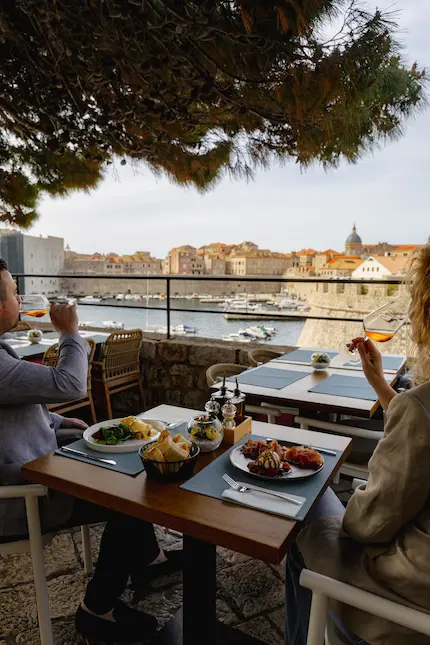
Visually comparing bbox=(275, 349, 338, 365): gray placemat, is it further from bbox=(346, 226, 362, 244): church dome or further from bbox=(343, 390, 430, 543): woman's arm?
bbox=(346, 226, 362, 244): church dome

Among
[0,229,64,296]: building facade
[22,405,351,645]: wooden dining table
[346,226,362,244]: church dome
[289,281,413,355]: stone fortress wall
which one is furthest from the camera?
[346,226,362,244]: church dome

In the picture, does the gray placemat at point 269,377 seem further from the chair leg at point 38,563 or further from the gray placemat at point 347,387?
the chair leg at point 38,563

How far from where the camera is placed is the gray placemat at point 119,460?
49.7 inches

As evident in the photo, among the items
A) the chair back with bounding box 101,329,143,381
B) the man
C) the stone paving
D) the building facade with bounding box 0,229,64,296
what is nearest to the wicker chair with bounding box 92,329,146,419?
the chair back with bounding box 101,329,143,381

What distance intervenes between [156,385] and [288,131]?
8.69ft

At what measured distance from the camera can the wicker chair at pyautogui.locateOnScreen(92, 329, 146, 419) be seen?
373 cm

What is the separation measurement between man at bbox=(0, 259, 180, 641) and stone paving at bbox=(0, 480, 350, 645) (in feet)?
0.42

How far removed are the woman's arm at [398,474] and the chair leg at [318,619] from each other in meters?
0.15

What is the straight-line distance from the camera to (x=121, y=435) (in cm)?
146

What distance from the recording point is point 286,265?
2342 centimetres

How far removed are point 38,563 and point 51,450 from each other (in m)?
0.37

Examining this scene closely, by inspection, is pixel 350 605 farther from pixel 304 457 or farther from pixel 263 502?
pixel 304 457

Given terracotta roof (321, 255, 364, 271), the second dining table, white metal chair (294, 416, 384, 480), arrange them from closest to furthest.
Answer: white metal chair (294, 416, 384, 480) < the second dining table < terracotta roof (321, 255, 364, 271)

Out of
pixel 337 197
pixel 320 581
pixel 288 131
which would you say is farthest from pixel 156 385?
pixel 337 197
